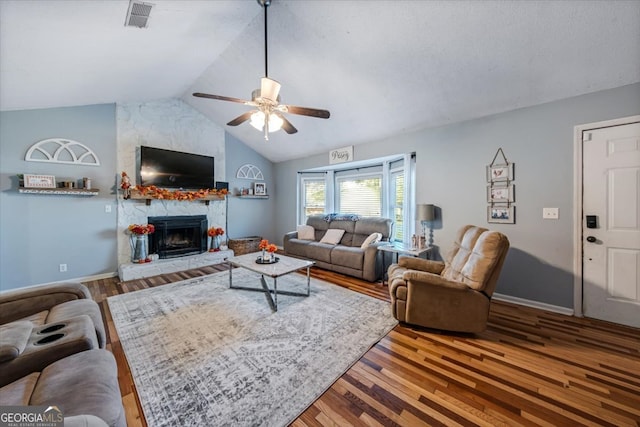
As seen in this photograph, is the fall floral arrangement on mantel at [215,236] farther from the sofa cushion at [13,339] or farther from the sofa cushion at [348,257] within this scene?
the sofa cushion at [13,339]

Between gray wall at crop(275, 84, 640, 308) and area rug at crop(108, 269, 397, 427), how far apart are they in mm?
1800

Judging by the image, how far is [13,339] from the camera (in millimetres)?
1250

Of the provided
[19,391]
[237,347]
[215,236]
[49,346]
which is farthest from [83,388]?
[215,236]

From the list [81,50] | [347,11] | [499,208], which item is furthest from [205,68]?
[499,208]

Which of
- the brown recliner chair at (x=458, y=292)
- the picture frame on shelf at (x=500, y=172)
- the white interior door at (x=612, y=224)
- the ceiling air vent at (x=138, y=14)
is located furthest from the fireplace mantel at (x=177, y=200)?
the white interior door at (x=612, y=224)

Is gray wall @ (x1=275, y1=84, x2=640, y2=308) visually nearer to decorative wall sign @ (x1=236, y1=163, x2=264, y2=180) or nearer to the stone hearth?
decorative wall sign @ (x1=236, y1=163, x2=264, y2=180)

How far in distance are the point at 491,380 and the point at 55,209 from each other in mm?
5842

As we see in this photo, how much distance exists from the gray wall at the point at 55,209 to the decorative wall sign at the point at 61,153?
2.5 inches

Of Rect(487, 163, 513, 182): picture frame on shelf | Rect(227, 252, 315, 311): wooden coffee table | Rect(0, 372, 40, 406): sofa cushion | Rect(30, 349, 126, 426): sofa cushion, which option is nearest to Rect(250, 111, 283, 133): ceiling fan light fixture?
Rect(227, 252, 315, 311): wooden coffee table

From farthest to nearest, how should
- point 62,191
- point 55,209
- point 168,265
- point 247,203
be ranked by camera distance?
point 247,203, point 168,265, point 55,209, point 62,191

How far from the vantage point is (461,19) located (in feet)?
7.34

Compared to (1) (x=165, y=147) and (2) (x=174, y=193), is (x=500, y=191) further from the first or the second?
(1) (x=165, y=147)

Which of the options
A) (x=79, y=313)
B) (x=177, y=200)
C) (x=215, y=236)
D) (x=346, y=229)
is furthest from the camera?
(x=215, y=236)

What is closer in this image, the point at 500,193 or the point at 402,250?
the point at 500,193
